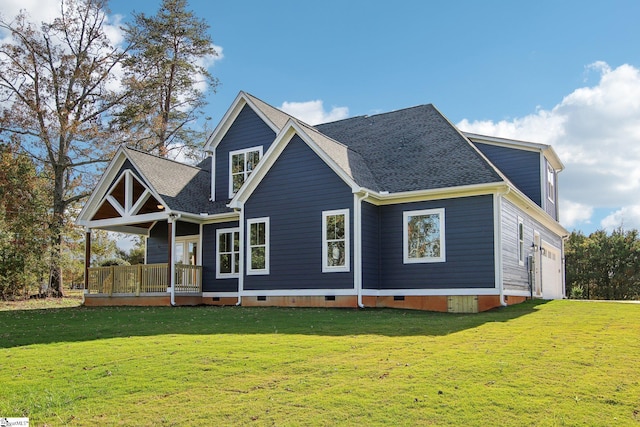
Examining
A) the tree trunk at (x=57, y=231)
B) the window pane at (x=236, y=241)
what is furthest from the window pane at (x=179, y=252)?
the tree trunk at (x=57, y=231)

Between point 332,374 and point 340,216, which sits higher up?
point 340,216

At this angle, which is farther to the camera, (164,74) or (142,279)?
(164,74)

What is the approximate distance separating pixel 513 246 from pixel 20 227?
83.1ft

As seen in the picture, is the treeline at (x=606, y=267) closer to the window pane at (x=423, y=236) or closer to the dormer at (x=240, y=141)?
the window pane at (x=423, y=236)

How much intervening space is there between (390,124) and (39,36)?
22.4 metres

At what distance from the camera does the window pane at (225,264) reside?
74.8 ft

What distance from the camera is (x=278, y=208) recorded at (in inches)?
786

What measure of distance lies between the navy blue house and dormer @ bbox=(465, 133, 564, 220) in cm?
4

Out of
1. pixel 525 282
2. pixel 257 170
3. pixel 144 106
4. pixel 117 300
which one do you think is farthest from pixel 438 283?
pixel 144 106

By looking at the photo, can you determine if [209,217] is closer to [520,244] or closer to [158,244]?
[158,244]

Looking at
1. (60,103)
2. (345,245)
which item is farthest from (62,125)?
(345,245)

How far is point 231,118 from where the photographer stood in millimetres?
23359

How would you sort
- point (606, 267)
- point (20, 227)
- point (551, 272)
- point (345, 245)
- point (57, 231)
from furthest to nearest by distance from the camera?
point (606, 267) → point (57, 231) → point (20, 227) → point (551, 272) → point (345, 245)

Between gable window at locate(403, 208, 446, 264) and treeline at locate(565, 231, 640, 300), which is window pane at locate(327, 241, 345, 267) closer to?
gable window at locate(403, 208, 446, 264)
